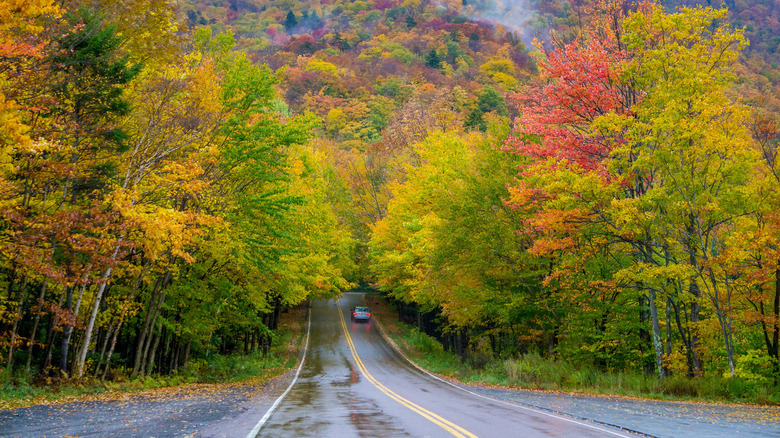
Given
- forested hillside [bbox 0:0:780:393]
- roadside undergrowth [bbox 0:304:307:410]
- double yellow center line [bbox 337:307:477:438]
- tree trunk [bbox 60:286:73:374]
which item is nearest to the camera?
double yellow center line [bbox 337:307:477:438]

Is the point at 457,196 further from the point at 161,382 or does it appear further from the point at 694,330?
the point at 161,382

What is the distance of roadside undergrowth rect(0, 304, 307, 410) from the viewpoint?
13.4 meters

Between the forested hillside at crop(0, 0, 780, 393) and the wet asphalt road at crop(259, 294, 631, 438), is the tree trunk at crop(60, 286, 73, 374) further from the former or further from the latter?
the wet asphalt road at crop(259, 294, 631, 438)

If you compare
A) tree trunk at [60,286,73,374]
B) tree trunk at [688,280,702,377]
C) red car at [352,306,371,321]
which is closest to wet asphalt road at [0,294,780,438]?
tree trunk at [60,286,73,374]

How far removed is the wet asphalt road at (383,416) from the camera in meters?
9.51

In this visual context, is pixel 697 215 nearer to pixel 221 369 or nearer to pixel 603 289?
pixel 603 289

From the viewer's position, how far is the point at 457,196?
24.2 m

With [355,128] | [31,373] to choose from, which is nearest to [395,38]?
[355,128]

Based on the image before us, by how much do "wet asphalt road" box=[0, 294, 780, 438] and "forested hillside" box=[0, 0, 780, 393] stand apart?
343 cm

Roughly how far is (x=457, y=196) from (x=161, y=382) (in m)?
14.2

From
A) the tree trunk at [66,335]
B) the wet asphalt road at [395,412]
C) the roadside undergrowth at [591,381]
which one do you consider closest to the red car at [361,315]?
the roadside undergrowth at [591,381]

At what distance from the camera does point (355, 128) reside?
78.2 meters

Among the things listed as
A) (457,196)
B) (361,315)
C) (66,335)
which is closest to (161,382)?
(66,335)

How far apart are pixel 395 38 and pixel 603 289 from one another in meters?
126
